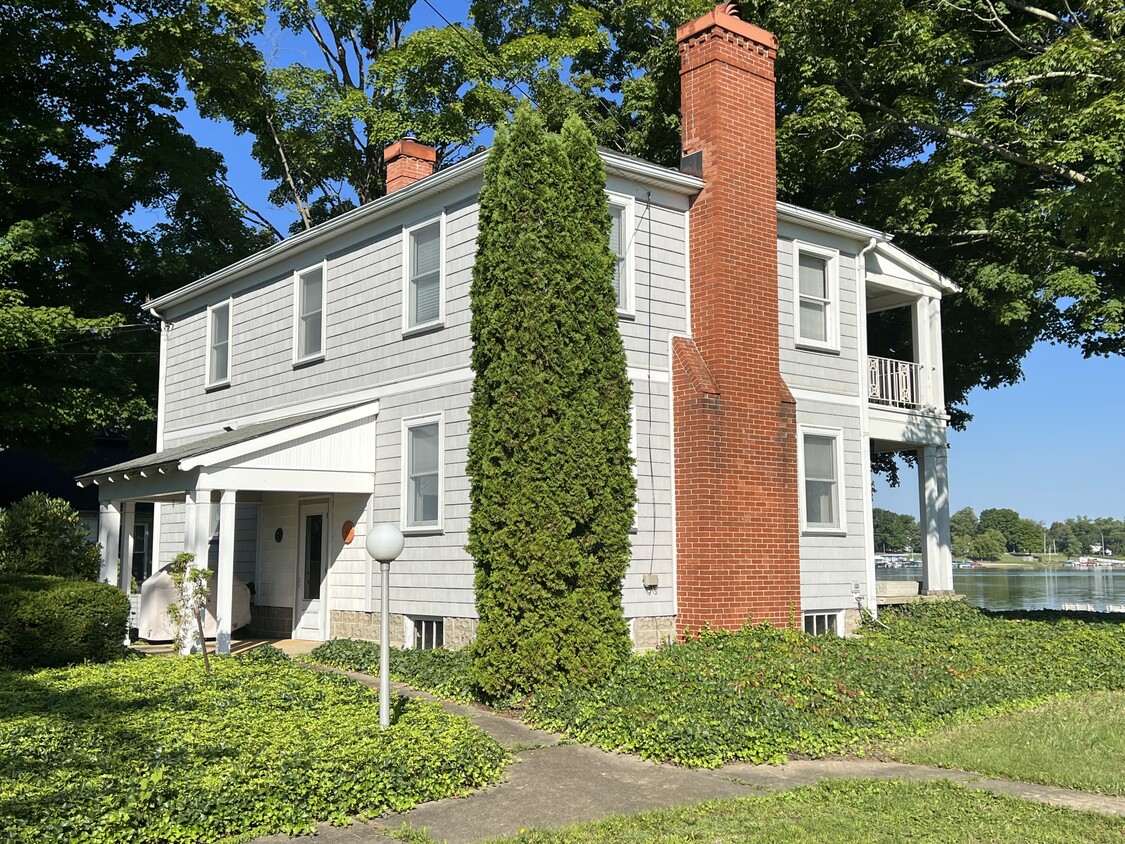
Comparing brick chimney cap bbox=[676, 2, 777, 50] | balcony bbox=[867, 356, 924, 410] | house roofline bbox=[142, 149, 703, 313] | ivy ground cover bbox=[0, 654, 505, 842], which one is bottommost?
ivy ground cover bbox=[0, 654, 505, 842]

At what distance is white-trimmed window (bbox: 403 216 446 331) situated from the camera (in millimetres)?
13648

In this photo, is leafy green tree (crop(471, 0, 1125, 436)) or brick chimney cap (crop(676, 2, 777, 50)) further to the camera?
leafy green tree (crop(471, 0, 1125, 436))

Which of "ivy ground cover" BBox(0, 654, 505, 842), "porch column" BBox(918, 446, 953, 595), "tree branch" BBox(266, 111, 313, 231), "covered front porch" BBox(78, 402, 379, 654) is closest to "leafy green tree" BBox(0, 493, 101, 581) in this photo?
"covered front porch" BBox(78, 402, 379, 654)

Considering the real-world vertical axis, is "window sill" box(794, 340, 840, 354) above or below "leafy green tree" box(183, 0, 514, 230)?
below

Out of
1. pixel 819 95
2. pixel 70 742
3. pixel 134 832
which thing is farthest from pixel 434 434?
pixel 819 95

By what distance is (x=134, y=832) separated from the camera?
5.85 m

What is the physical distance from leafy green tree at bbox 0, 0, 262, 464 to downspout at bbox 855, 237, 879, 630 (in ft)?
49.4

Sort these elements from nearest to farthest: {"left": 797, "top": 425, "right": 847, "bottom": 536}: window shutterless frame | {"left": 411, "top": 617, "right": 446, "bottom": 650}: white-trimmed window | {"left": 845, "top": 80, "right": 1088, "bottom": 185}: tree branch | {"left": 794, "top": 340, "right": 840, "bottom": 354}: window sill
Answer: {"left": 411, "top": 617, "right": 446, "bottom": 650}: white-trimmed window, {"left": 797, "top": 425, "right": 847, "bottom": 536}: window shutterless frame, {"left": 794, "top": 340, "right": 840, "bottom": 354}: window sill, {"left": 845, "top": 80, "right": 1088, "bottom": 185}: tree branch

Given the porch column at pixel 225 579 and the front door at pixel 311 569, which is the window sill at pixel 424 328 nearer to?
the porch column at pixel 225 579

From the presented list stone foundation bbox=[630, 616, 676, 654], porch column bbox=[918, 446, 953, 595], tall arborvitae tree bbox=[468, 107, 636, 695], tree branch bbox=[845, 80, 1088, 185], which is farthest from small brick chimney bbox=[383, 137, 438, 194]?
porch column bbox=[918, 446, 953, 595]

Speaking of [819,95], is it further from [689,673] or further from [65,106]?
[65,106]

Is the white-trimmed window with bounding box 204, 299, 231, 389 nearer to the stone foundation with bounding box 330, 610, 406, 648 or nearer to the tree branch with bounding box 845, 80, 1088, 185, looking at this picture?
the stone foundation with bounding box 330, 610, 406, 648

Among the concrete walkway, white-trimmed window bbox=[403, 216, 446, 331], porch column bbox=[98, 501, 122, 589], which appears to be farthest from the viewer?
porch column bbox=[98, 501, 122, 589]

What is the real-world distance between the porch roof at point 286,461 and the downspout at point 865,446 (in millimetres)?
7390
